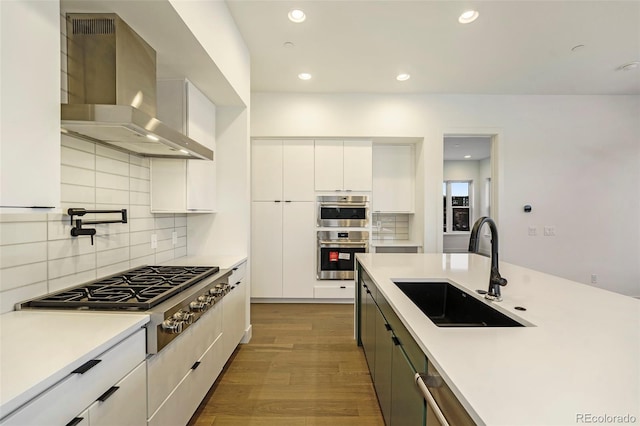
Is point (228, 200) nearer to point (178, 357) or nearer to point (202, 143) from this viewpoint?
point (202, 143)

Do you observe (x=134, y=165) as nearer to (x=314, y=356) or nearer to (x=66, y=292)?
(x=66, y=292)

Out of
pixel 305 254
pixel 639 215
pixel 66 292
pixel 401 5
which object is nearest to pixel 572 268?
pixel 639 215

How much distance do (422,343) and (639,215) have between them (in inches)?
201

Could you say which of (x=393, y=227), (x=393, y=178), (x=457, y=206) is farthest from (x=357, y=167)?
(x=457, y=206)

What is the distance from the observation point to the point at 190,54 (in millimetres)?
1910

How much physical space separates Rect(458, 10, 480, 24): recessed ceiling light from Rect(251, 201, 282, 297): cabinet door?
9.15 feet

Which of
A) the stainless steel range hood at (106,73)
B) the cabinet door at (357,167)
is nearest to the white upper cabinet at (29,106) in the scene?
the stainless steel range hood at (106,73)

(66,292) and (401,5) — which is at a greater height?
(401,5)

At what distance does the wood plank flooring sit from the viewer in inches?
71.9

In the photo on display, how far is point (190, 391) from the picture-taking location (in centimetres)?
160

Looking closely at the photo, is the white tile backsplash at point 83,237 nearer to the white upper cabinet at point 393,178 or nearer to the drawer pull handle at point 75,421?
the drawer pull handle at point 75,421

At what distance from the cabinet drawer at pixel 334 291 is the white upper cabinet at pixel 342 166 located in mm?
1341

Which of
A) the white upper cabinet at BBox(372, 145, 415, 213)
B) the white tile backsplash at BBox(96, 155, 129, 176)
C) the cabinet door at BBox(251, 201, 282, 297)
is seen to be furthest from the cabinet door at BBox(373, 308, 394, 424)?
the white upper cabinet at BBox(372, 145, 415, 213)

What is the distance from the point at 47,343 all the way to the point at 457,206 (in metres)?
8.16
